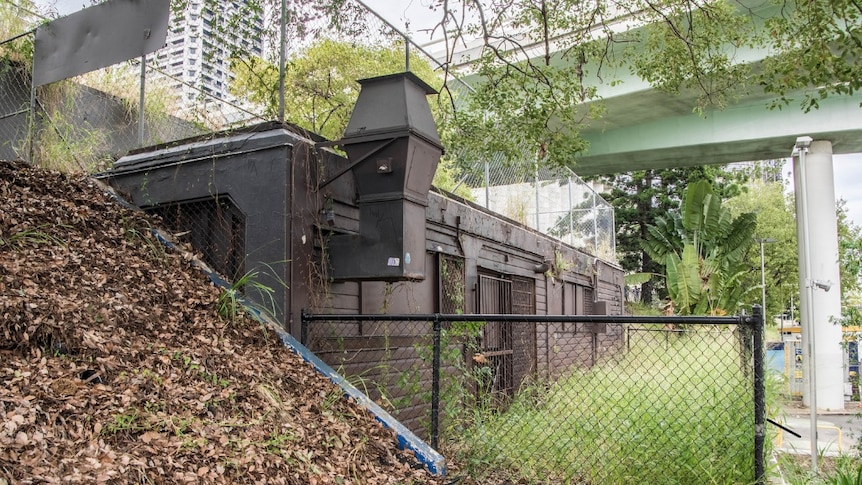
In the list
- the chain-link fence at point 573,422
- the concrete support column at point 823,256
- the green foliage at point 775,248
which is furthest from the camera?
the green foliage at point 775,248

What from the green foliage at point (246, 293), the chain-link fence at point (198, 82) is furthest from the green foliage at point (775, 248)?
the green foliage at point (246, 293)

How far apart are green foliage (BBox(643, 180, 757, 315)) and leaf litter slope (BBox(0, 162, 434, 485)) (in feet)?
58.7

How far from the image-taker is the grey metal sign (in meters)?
6.81

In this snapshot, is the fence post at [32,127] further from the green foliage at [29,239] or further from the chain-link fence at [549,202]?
the chain-link fence at [549,202]

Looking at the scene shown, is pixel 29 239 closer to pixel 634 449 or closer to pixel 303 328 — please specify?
pixel 303 328

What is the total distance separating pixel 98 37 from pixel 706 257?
66.6 ft

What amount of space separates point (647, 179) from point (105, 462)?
34382 millimetres

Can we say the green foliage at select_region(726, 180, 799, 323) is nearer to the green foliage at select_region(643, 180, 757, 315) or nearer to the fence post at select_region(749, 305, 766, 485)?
the green foliage at select_region(643, 180, 757, 315)

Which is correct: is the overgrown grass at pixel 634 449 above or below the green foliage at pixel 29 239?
below

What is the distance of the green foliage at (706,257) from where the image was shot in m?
20.7

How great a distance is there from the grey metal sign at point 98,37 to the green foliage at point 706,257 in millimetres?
17801

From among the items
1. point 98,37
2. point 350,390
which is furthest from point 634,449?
point 98,37

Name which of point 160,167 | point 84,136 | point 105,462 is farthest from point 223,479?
point 84,136

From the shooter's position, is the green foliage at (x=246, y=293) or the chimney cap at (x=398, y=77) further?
the chimney cap at (x=398, y=77)
